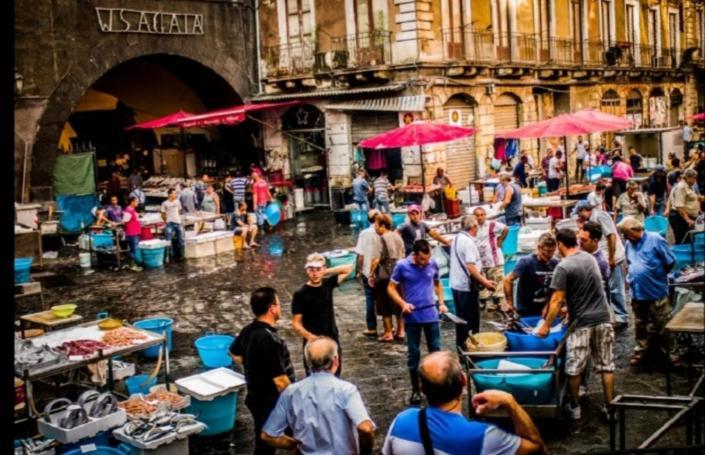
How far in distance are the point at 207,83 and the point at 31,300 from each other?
48.3 ft

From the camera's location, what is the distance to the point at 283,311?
40.1 ft

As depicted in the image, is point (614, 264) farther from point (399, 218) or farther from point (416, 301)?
point (399, 218)

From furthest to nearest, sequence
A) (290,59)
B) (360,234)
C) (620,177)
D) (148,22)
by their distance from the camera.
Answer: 1. (290,59)
2. (148,22)
3. (620,177)
4. (360,234)

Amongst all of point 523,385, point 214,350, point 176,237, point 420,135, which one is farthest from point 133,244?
point 523,385

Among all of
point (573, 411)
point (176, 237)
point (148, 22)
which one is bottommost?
point (573, 411)

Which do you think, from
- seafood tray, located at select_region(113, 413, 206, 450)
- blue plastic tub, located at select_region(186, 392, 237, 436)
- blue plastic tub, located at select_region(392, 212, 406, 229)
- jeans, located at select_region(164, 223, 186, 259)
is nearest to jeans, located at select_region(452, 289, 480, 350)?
blue plastic tub, located at select_region(186, 392, 237, 436)

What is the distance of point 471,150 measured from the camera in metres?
26.1

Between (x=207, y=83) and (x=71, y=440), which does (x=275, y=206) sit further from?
(x=71, y=440)

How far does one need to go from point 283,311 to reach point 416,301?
15.6 ft

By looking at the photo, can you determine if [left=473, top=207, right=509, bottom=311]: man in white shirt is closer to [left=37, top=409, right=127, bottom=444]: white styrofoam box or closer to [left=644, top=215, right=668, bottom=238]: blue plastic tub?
[left=644, top=215, right=668, bottom=238]: blue plastic tub

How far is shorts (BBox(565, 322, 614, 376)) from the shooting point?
678 centimetres

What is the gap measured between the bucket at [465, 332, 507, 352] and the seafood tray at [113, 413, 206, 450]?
101 inches

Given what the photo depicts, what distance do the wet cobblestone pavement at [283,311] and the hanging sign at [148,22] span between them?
784cm

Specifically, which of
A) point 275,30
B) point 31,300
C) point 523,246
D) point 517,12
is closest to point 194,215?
point 31,300
